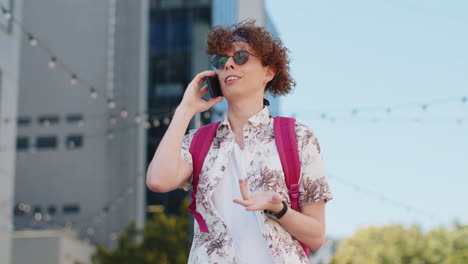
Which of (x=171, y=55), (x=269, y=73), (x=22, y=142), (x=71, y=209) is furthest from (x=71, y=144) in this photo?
(x=269, y=73)

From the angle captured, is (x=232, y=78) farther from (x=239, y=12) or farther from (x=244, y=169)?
(x=239, y=12)

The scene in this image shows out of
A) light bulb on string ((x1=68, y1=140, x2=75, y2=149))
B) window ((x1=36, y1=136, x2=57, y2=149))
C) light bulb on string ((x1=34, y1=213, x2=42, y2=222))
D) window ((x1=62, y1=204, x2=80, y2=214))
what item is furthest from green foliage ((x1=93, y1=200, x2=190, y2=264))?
window ((x1=36, y1=136, x2=57, y2=149))

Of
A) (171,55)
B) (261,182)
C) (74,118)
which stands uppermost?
(171,55)

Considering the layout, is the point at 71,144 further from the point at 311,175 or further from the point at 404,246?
the point at 311,175

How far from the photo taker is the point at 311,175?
2.56m

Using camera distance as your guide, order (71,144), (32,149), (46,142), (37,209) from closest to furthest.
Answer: (71,144) → (46,142) → (32,149) → (37,209)

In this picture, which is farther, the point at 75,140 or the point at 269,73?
the point at 75,140

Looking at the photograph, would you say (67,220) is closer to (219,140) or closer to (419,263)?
(419,263)

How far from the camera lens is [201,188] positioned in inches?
103

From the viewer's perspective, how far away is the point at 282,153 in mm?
2578

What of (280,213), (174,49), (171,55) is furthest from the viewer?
(171,55)

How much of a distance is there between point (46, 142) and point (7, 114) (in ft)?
69.2

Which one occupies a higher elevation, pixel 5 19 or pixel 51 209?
pixel 5 19

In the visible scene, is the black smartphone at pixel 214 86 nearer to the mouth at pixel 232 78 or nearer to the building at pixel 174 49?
the mouth at pixel 232 78
